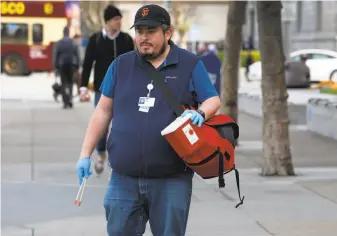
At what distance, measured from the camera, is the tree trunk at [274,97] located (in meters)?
11.3

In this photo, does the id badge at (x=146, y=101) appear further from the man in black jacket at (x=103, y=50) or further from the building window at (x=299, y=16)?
the building window at (x=299, y=16)

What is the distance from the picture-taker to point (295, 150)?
14.2 meters

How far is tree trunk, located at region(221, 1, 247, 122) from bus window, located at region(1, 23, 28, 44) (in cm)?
3188

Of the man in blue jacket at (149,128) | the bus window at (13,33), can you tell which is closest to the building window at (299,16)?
the bus window at (13,33)

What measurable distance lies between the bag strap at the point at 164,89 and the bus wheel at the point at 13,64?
41286 mm

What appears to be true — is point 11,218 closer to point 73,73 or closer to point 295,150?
point 295,150

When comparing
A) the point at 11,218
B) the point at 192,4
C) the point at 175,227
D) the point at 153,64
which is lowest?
the point at 11,218

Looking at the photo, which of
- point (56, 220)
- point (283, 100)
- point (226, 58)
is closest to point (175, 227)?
point (56, 220)

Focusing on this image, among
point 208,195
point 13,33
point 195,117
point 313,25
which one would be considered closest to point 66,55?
point 208,195

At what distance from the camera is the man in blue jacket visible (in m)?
5.05

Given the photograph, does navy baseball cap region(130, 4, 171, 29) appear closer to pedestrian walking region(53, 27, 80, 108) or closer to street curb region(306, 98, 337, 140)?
street curb region(306, 98, 337, 140)

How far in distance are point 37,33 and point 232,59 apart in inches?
1265

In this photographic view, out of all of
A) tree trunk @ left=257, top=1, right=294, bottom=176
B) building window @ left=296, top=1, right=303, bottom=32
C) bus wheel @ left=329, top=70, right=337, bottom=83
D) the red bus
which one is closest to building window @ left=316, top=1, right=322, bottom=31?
building window @ left=296, top=1, right=303, bottom=32

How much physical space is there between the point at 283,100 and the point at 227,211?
2.90 metres
